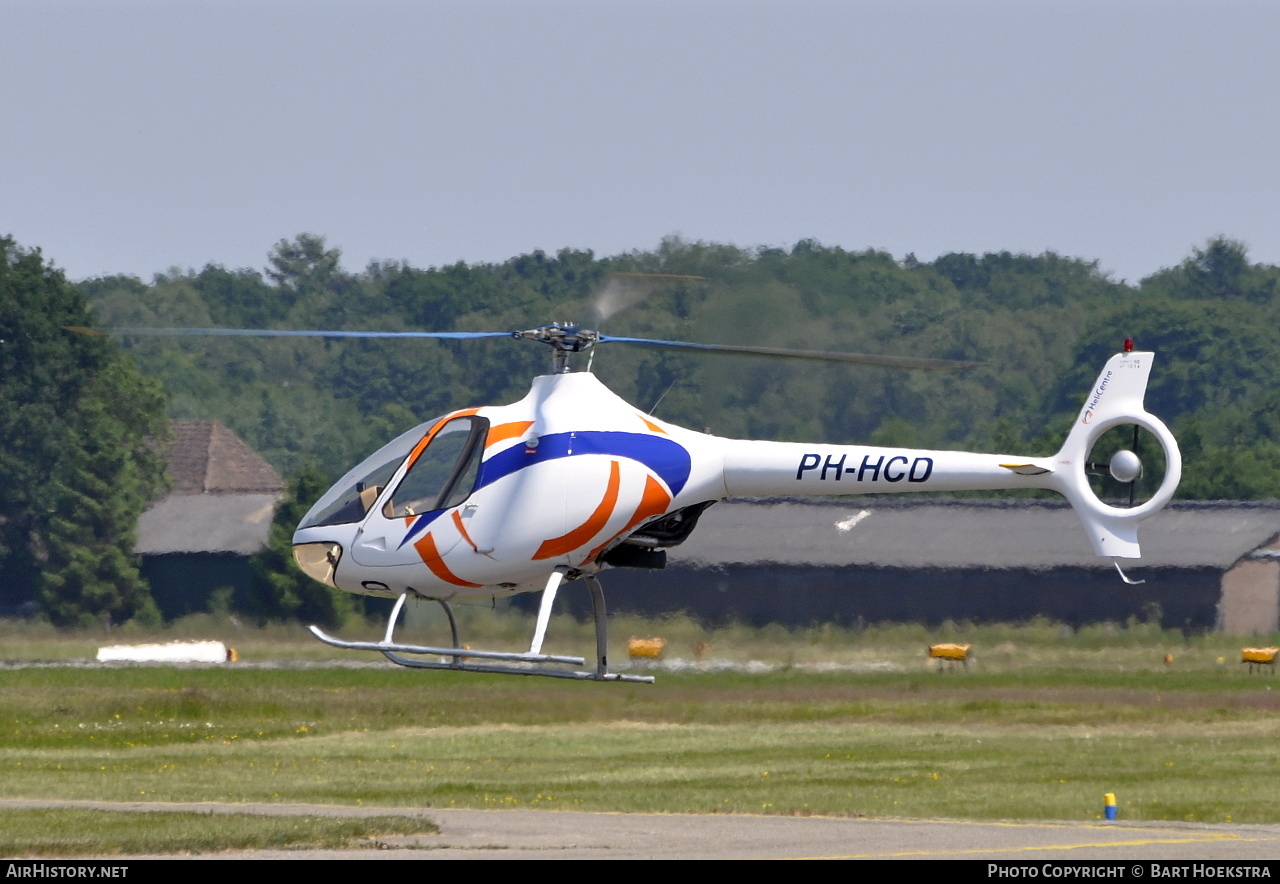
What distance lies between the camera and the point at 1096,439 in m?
17.4

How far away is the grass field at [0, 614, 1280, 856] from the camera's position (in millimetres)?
26234

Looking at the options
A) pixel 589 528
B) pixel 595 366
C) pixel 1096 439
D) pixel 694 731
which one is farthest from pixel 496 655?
pixel 595 366

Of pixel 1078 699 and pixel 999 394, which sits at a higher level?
pixel 999 394

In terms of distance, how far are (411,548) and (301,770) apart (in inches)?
535

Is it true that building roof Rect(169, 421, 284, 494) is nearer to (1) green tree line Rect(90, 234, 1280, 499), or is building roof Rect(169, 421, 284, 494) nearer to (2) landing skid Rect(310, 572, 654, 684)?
(1) green tree line Rect(90, 234, 1280, 499)

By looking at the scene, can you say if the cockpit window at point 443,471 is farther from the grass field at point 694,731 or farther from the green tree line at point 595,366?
the green tree line at point 595,366

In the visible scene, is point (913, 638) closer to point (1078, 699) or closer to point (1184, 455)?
point (1078, 699)

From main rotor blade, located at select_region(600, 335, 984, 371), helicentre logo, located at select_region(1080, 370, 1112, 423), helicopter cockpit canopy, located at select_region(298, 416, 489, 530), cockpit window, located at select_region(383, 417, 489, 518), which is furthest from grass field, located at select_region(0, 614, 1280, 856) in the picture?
helicentre logo, located at select_region(1080, 370, 1112, 423)

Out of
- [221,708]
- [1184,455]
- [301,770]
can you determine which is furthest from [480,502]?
[1184,455]

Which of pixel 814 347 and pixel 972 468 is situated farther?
pixel 814 347

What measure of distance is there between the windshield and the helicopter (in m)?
0.01

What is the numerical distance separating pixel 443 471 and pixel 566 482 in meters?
1.11

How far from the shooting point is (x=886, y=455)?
699 inches

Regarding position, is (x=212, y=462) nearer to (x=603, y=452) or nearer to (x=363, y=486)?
(x=363, y=486)
